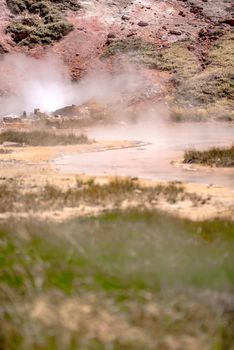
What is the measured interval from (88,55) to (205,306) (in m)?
46.3

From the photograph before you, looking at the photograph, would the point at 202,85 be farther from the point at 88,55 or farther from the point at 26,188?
the point at 26,188

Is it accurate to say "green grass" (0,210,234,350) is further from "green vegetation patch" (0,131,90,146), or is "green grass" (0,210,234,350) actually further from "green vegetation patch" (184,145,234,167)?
"green vegetation patch" (0,131,90,146)

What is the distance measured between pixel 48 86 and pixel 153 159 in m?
28.6

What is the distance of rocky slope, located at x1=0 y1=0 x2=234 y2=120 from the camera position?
44.3 meters

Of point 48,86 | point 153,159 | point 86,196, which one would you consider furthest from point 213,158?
point 48,86

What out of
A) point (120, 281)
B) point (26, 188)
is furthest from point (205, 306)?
point (26, 188)

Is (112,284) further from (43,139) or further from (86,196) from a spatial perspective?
(43,139)

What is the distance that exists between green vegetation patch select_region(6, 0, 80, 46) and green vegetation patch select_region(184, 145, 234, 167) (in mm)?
34547

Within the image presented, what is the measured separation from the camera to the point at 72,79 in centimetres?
4825

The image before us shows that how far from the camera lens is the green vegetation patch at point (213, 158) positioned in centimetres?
1831

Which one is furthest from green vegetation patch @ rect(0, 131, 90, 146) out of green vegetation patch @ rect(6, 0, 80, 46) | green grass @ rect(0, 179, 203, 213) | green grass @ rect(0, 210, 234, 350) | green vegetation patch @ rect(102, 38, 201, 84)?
green vegetation patch @ rect(6, 0, 80, 46)

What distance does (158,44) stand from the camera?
50.9 metres

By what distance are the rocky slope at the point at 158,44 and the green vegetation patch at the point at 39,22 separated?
161mm

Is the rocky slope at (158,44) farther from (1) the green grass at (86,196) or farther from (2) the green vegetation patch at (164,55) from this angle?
(1) the green grass at (86,196)
